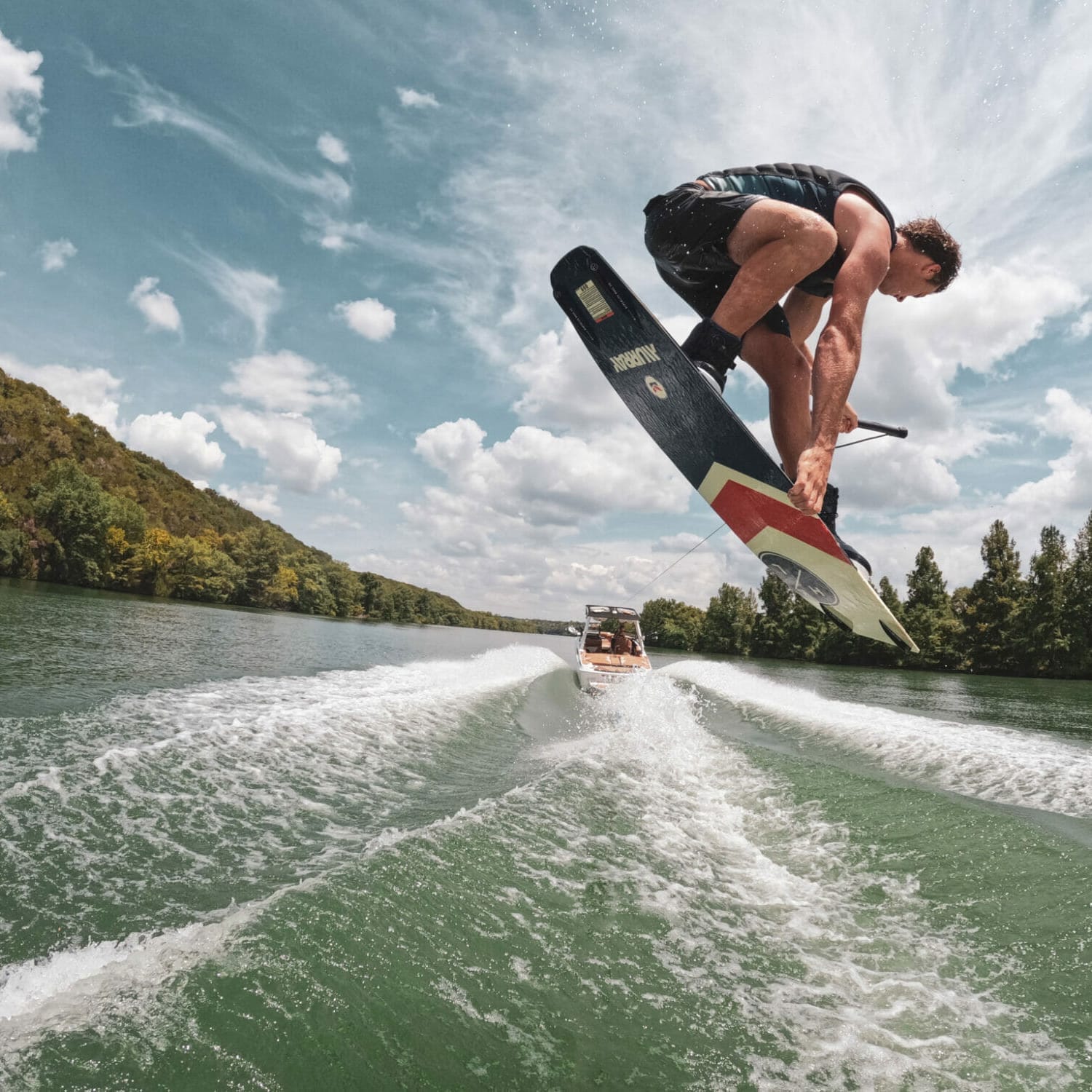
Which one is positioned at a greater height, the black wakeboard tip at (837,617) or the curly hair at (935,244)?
the curly hair at (935,244)

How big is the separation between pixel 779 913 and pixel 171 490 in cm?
16427

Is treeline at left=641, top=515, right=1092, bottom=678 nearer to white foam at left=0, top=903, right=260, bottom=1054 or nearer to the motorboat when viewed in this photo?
the motorboat

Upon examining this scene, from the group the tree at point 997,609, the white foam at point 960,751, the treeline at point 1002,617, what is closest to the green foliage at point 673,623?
the treeline at point 1002,617

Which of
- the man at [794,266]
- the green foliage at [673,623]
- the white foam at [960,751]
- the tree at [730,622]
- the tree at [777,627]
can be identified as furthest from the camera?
the green foliage at [673,623]

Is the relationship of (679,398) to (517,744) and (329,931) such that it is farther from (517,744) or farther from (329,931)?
(517,744)

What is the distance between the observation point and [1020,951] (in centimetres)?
334

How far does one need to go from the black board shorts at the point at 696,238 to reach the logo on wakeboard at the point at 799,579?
56.7 inches

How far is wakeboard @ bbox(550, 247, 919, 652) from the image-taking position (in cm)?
296

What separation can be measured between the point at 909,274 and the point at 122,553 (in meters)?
82.3

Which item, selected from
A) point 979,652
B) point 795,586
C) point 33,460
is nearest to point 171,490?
point 33,460

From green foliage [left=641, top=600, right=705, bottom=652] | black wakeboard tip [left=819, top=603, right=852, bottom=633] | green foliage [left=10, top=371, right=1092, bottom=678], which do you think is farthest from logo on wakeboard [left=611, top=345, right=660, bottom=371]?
green foliage [left=641, top=600, right=705, bottom=652]

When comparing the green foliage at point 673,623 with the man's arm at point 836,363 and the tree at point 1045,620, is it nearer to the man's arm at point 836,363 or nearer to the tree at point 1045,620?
the tree at point 1045,620

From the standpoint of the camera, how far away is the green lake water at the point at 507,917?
2.20 m

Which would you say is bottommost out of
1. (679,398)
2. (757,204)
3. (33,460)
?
(679,398)
